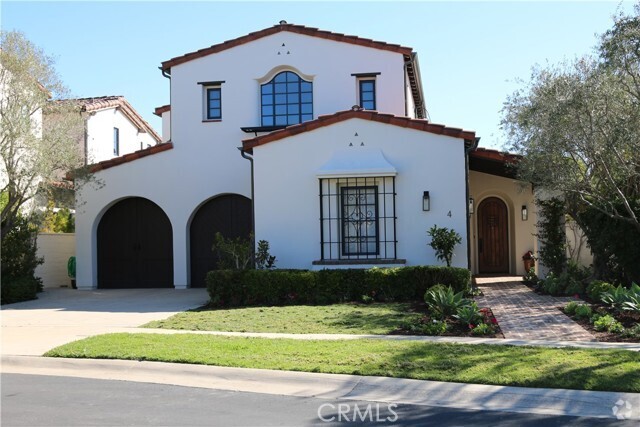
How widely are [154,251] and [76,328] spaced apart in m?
8.23

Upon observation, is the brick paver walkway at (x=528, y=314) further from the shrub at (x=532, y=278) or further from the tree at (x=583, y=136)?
the tree at (x=583, y=136)

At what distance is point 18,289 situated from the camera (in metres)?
16.7

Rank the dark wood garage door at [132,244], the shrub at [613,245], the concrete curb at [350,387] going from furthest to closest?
the dark wood garage door at [132,244]
the shrub at [613,245]
the concrete curb at [350,387]

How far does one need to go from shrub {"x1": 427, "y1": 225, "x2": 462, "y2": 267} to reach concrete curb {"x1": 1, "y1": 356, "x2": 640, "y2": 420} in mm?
7530

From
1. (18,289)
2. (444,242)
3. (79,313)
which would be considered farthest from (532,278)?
(18,289)

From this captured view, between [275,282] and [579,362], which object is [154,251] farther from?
[579,362]

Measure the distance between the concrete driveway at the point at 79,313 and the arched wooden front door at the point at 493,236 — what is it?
882cm

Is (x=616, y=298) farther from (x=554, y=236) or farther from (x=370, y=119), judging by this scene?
(x=370, y=119)

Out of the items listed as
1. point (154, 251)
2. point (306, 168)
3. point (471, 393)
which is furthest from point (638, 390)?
point (154, 251)

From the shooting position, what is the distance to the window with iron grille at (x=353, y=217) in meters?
15.4

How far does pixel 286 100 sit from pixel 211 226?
14.3 feet

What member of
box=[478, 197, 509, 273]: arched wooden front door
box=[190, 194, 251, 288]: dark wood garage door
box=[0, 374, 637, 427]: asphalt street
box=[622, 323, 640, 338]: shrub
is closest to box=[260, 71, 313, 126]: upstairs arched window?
box=[190, 194, 251, 288]: dark wood garage door

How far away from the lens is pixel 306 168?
15812mm

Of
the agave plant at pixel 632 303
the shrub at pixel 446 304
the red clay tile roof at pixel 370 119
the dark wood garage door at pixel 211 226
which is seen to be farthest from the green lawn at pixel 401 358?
the dark wood garage door at pixel 211 226
